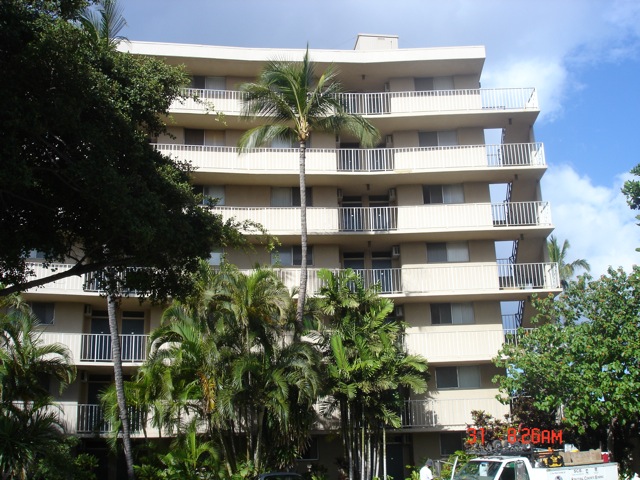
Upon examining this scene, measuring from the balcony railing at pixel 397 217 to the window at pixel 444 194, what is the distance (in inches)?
50.2

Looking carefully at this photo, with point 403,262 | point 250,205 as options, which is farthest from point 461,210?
point 250,205

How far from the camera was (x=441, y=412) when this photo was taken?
99.4 ft

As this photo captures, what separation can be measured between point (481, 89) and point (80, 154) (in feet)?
72.1

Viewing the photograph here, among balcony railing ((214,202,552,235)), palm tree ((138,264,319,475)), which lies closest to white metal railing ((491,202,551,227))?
balcony railing ((214,202,552,235))

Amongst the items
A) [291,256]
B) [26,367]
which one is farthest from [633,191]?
[26,367]

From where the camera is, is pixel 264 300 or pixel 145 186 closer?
pixel 145 186

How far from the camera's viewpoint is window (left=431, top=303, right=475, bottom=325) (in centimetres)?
3206

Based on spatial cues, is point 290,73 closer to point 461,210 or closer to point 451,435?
point 461,210

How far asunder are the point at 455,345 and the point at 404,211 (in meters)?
5.87

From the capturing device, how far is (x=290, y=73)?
2742 centimetres

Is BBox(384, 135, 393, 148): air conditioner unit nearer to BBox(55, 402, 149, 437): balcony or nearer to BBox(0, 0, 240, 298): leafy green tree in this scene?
BBox(55, 402, 149, 437): balcony

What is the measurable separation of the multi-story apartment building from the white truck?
10.8 m
